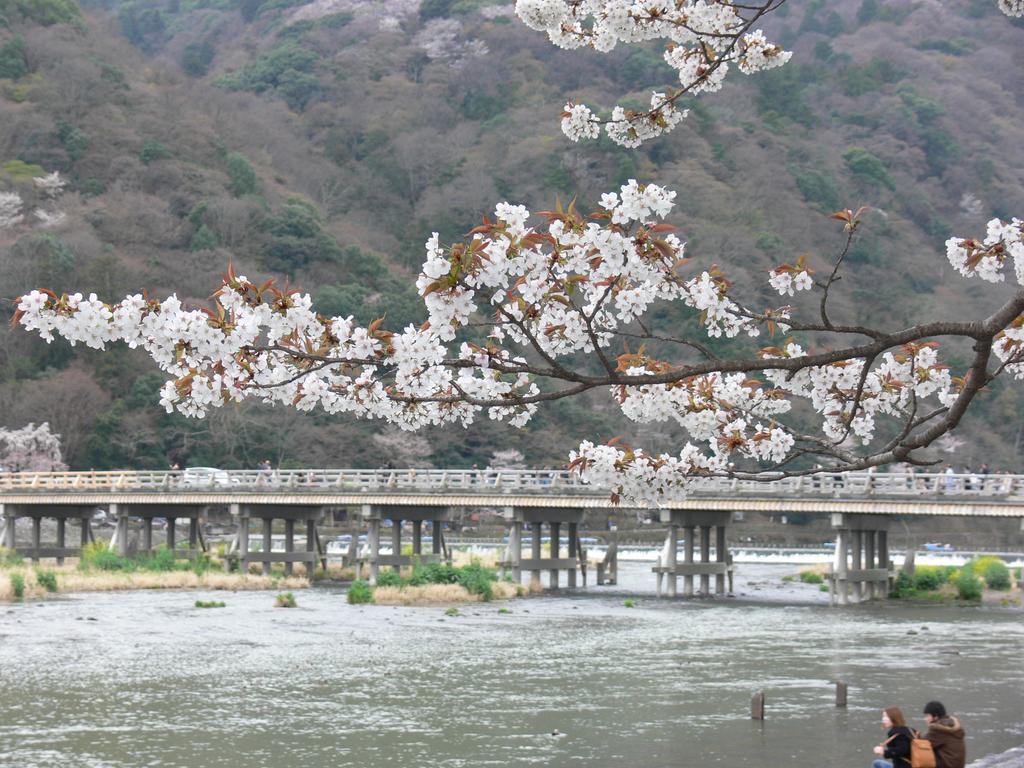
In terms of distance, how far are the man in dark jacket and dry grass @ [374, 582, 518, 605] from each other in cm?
2606

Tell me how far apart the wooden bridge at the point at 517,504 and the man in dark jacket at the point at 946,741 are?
68.3 ft

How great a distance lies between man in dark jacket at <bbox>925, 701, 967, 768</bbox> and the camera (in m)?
12.4

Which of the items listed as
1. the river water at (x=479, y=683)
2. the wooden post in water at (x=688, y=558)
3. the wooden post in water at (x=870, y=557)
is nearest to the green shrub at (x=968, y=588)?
the wooden post in water at (x=870, y=557)

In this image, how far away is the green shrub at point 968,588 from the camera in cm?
3916

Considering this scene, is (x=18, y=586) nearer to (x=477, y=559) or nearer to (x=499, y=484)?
(x=499, y=484)

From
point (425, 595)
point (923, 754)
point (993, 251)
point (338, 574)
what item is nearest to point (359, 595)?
point (425, 595)

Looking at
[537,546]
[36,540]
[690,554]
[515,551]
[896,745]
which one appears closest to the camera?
[896,745]

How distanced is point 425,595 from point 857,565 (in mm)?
11381

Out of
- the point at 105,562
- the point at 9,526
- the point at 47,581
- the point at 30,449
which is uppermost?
the point at 30,449

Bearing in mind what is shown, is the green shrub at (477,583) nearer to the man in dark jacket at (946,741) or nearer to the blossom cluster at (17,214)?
the man in dark jacket at (946,741)

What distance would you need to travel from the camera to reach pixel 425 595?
38.2 meters

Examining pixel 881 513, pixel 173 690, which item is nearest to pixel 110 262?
pixel 881 513

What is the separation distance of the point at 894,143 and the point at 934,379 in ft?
329

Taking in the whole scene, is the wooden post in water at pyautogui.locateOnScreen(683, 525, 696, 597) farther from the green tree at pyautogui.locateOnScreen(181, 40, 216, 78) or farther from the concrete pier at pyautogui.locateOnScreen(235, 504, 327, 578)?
the green tree at pyautogui.locateOnScreen(181, 40, 216, 78)
